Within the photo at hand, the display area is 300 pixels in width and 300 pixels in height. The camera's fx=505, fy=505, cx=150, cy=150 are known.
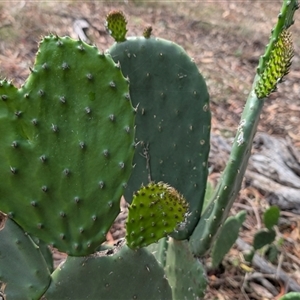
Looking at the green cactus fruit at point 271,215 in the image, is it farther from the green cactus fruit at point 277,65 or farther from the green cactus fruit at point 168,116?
the green cactus fruit at point 277,65

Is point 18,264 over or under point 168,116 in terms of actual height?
under

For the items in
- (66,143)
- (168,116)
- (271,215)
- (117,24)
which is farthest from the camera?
(271,215)

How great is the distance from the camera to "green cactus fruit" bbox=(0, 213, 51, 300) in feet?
3.61

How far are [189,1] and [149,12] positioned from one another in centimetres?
73

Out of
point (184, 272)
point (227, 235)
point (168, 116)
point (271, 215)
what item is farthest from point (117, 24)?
point (271, 215)

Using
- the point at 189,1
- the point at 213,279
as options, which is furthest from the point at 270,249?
the point at 189,1

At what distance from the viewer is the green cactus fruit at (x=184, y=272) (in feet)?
4.88

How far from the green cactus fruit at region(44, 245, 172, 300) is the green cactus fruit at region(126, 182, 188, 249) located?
65 mm

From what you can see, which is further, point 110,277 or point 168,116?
point 168,116

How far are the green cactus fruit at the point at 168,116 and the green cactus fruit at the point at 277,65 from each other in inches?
11.0

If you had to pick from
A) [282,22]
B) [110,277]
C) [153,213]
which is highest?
[282,22]

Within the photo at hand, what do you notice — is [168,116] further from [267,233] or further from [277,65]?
[267,233]

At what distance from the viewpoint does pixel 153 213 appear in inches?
42.2

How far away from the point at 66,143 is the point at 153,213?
0.23m
